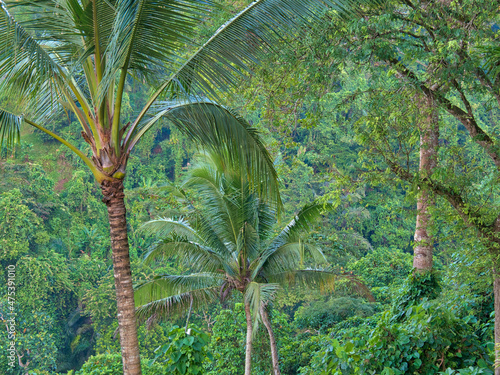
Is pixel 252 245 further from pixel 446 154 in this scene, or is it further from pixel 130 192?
pixel 130 192

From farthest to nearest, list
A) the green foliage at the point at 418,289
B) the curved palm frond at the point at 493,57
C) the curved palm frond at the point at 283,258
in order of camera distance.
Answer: the curved palm frond at the point at 283,258 → the green foliage at the point at 418,289 → the curved palm frond at the point at 493,57

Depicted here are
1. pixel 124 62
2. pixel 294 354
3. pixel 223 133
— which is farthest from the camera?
pixel 294 354

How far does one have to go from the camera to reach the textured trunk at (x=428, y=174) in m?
4.53

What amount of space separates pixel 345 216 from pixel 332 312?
9.76m

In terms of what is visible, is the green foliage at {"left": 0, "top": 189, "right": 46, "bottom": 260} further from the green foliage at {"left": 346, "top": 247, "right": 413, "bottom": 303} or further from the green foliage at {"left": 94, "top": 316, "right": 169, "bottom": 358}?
the green foliage at {"left": 346, "top": 247, "right": 413, "bottom": 303}

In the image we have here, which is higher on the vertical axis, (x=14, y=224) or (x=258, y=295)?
(x=14, y=224)

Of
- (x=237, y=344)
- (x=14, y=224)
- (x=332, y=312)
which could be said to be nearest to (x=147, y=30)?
(x=237, y=344)

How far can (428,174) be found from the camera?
456 centimetres

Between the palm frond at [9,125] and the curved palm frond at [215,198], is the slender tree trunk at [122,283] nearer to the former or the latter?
the palm frond at [9,125]

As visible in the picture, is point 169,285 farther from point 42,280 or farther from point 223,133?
point 42,280

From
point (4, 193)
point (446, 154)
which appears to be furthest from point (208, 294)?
point (4, 193)

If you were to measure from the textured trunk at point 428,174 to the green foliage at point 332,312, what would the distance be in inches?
283

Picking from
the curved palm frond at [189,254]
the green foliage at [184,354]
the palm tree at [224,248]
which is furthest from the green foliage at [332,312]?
the green foliage at [184,354]

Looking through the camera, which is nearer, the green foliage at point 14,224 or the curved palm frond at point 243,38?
the curved palm frond at point 243,38
